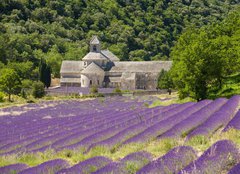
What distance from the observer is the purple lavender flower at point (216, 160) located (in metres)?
7.05

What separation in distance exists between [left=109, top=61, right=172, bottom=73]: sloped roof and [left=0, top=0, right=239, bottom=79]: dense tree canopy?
2264 cm

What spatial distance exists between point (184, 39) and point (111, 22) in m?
130

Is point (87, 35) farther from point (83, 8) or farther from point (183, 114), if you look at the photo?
point (183, 114)

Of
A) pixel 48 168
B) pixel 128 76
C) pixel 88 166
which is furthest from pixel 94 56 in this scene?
pixel 88 166

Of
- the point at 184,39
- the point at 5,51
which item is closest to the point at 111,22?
the point at 5,51

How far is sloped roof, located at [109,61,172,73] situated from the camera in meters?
95.2

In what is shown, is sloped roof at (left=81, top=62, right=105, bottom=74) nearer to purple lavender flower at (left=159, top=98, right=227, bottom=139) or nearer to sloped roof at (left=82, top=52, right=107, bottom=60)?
sloped roof at (left=82, top=52, right=107, bottom=60)

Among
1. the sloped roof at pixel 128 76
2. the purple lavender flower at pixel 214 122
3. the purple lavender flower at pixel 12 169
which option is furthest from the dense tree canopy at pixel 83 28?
the purple lavender flower at pixel 12 169

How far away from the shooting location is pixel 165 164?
8.05 meters

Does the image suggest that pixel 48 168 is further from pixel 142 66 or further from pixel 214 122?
pixel 142 66

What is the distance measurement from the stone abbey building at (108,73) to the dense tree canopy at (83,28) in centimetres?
1296

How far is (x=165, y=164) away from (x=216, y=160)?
3.47 ft

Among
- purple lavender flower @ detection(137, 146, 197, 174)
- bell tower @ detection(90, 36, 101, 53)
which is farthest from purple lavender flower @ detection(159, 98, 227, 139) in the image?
bell tower @ detection(90, 36, 101, 53)

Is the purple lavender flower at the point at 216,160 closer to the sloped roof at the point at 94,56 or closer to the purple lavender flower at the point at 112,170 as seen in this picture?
the purple lavender flower at the point at 112,170
